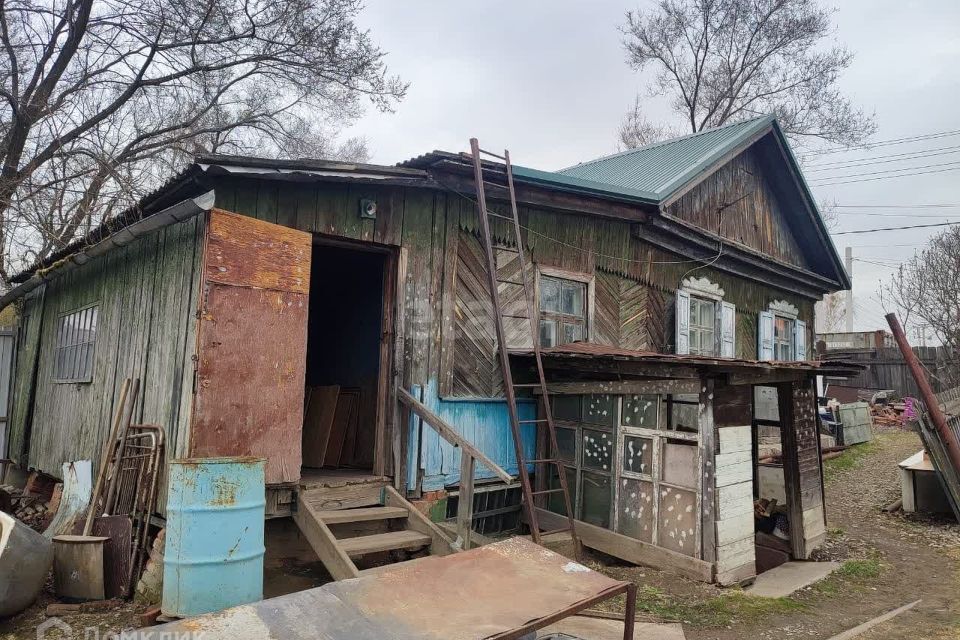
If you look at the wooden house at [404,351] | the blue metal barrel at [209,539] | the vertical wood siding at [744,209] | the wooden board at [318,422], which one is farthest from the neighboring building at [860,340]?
the blue metal barrel at [209,539]

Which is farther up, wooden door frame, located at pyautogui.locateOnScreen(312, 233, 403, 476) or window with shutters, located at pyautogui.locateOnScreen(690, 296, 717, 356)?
window with shutters, located at pyautogui.locateOnScreen(690, 296, 717, 356)

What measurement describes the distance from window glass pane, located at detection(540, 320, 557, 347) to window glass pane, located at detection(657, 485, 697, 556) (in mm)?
2200

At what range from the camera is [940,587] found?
6352 mm

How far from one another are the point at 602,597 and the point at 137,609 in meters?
3.59

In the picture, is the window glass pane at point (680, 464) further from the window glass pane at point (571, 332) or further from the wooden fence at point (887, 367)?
the wooden fence at point (887, 367)

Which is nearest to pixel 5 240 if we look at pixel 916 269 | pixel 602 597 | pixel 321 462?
pixel 321 462

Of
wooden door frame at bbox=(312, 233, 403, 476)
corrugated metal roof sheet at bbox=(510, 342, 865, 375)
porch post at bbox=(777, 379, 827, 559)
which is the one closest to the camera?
corrugated metal roof sheet at bbox=(510, 342, 865, 375)

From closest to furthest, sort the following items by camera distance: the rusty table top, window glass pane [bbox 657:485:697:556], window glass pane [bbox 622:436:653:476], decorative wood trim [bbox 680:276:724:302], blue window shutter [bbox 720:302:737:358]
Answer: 1. the rusty table top
2. window glass pane [bbox 657:485:697:556]
3. window glass pane [bbox 622:436:653:476]
4. decorative wood trim [bbox 680:276:724:302]
5. blue window shutter [bbox 720:302:737:358]

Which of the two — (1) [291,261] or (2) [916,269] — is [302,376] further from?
(2) [916,269]

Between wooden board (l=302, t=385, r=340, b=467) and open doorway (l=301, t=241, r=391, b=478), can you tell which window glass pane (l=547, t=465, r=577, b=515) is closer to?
open doorway (l=301, t=241, r=391, b=478)

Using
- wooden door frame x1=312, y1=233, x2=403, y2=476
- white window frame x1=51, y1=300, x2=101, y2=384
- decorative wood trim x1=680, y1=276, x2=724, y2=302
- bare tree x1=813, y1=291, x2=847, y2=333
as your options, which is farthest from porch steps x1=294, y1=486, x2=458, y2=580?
bare tree x1=813, y1=291, x2=847, y2=333

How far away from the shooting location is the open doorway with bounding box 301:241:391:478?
304 inches

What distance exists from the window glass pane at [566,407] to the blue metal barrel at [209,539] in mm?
3896

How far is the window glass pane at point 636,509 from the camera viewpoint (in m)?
6.29
